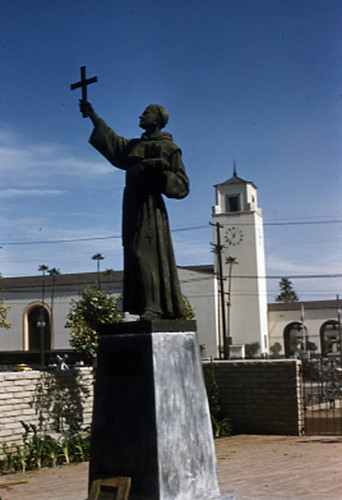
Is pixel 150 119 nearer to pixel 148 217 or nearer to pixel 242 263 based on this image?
pixel 148 217

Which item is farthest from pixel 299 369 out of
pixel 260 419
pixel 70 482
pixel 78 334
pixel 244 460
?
pixel 70 482

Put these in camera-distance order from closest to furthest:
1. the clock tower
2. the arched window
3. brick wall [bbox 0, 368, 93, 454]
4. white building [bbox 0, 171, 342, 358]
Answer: brick wall [bbox 0, 368, 93, 454], white building [bbox 0, 171, 342, 358], the arched window, the clock tower

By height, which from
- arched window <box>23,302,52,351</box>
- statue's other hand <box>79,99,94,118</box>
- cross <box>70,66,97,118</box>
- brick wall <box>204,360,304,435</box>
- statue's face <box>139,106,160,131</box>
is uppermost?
cross <box>70,66,97,118</box>

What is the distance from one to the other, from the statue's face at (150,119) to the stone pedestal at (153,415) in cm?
197

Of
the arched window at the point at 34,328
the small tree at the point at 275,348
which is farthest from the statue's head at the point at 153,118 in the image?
the small tree at the point at 275,348

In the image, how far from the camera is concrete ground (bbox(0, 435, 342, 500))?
762cm

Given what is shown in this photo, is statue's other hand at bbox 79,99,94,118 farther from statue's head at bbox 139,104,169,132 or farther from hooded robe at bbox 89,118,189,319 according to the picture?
statue's head at bbox 139,104,169,132

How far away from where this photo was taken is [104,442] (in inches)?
227

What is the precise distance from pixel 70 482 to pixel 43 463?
154cm

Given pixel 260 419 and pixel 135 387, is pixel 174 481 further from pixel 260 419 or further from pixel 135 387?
pixel 260 419

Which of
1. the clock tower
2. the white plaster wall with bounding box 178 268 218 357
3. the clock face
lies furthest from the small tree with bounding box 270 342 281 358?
the white plaster wall with bounding box 178 268 218 357

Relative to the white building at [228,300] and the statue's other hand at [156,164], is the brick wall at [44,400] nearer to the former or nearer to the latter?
the statue's other hand at [156,164]

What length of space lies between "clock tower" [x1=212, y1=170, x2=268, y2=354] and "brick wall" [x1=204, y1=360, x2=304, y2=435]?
42.5m

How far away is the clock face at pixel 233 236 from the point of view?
62.4m
